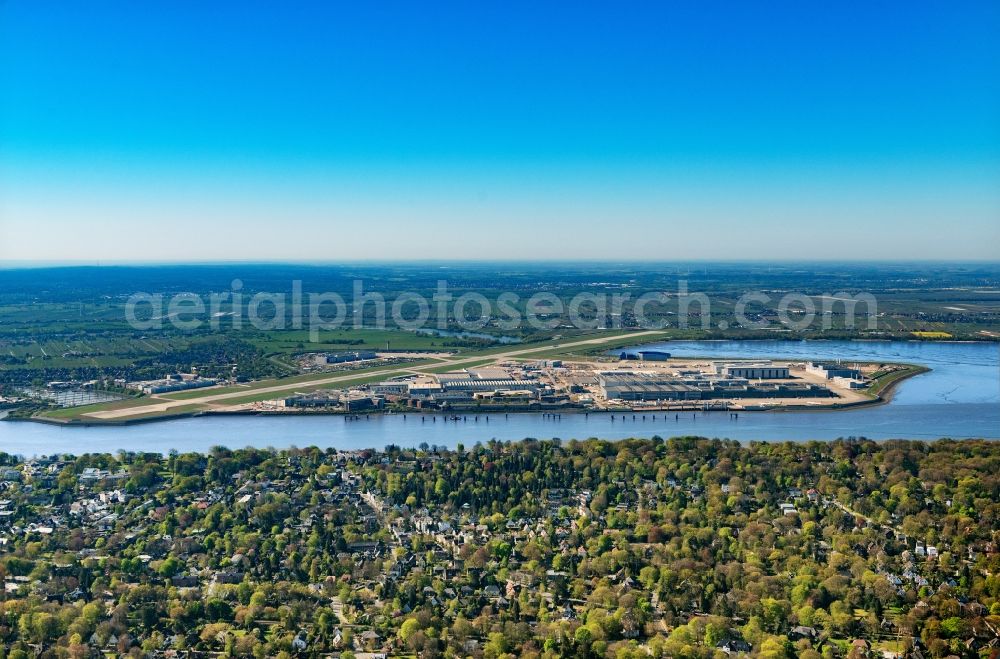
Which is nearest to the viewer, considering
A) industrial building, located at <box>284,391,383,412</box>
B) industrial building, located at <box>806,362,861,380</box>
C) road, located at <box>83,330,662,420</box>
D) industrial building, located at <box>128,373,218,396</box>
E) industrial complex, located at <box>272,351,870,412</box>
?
road, located at <box>83,330,662,420</box>

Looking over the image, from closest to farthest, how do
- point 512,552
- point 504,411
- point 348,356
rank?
point 512,552
point 504,411
point 348,356

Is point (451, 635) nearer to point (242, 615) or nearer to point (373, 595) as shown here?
point (373, 595)

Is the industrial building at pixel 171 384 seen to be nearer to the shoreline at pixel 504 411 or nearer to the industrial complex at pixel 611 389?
the shoreline at pixel 504 411

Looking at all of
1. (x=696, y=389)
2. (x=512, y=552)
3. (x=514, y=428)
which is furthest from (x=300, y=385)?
(x=512, y=552)

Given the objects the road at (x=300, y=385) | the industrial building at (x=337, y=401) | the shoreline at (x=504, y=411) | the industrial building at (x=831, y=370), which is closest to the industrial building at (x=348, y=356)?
the road at (x=300, y=385)

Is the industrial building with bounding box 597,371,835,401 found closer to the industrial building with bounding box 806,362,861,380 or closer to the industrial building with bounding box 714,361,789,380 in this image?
the industrial building with bounding box 714,361,789,380

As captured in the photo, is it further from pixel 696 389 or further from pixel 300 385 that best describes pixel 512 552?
pixel 300 385

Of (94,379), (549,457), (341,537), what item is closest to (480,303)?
(94,379)

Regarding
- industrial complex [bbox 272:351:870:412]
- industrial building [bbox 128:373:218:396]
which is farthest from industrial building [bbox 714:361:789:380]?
industrial building [bbox 128:373:218:396]
